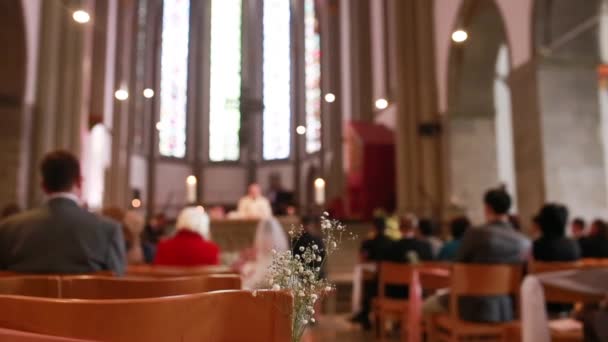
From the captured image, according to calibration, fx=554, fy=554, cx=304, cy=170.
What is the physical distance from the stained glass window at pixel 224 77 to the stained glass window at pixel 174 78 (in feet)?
3.53

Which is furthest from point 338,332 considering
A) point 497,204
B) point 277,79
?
point 277,79

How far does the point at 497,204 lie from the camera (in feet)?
11.6

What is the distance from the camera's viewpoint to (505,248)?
11.4 feet

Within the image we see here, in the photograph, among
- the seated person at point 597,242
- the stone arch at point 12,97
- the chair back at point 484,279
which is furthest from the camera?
the stone arch at point 12,97

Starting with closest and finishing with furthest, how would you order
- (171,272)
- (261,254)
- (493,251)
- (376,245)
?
(171,272) < (493,251) < (261,254) < (376,245)

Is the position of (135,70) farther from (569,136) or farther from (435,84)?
(569,136)

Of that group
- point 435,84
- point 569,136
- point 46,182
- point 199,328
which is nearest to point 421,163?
point 435,84

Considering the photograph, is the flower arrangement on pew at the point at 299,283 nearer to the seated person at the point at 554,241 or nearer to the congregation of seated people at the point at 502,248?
the congregation of seated people at the point at 502,248

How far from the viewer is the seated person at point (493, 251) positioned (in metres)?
3.27

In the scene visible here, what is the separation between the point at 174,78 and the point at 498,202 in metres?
19.1

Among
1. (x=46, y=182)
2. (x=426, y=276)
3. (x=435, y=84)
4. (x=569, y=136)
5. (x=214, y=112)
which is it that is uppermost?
(x=214, y=112)

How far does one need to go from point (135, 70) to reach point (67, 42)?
919 cm

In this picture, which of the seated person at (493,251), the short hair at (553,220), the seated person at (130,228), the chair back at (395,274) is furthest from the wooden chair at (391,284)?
the seated person at (130,228)

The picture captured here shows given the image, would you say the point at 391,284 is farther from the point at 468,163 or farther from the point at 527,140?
the point at 468,163
